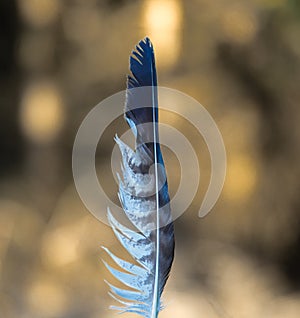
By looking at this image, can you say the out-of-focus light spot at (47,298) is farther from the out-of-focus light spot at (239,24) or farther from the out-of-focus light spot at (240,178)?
the out-of-focus light spot at (239,24)

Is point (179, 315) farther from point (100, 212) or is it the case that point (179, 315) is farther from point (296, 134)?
point (296, 134)

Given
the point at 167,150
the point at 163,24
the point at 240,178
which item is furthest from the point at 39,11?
the point at 240,178

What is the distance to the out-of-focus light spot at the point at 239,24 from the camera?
727 millimetres

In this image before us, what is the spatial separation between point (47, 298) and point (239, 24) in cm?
57

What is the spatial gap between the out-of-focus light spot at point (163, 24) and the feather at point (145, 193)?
0.61 ft

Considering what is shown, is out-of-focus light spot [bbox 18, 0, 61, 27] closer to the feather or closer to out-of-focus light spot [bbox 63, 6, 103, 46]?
out-of-focus light spot [bbox 63, 6, 103, 46]

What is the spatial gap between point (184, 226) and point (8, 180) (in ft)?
1.05

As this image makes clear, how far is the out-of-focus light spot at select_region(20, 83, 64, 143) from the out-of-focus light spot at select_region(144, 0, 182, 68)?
0.20 m

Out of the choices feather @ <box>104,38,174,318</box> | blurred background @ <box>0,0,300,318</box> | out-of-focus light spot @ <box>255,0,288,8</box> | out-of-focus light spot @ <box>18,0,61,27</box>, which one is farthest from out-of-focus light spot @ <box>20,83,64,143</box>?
out-of-focus light spot @ <box>255,0,288,8</box>

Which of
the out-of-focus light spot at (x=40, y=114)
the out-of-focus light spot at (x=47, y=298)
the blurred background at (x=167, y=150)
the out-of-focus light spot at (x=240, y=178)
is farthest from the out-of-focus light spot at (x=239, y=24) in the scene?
the out-of-focus light spot at (x=47, y=298)

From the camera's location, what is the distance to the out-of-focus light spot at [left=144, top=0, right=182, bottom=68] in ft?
2.39

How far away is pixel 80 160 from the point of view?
0.75 m

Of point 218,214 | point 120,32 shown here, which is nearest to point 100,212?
point 218,214

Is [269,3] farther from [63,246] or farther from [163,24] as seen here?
[63,246]
